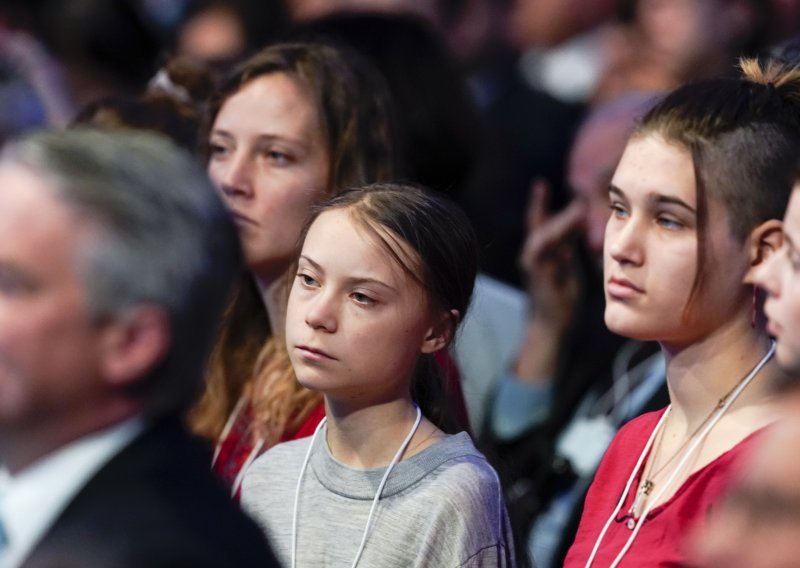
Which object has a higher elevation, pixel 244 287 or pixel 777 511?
pixel 777 511

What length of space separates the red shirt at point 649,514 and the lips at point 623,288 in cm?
30

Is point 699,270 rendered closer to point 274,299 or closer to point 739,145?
point 739,145

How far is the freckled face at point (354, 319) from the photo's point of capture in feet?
8.30

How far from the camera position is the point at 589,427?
388 cm

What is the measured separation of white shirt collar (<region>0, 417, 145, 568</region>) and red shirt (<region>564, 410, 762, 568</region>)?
97 centimetres

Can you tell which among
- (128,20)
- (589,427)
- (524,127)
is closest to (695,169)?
(589,427)

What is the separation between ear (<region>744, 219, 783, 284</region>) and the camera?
2359mm

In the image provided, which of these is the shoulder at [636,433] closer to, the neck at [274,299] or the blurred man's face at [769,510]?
the neck at [274,299]

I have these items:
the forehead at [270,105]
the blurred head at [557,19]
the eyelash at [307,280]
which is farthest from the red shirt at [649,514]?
the blurred head at [557,19]

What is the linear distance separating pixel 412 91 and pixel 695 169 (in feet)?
5.73

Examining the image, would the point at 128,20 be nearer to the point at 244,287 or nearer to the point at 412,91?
the point at 412,91

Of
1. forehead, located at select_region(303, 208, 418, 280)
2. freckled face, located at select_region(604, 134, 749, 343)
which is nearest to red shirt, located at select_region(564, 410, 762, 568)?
freckled face, located at select_region(604, 134, 749, 343)

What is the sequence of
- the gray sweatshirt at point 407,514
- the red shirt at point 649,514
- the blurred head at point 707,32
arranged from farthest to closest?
the blurred head at point 707,32 → the gray sweatshirt at point 407,514 → the red shirt at point 649,514

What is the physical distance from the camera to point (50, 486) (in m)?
1.75
